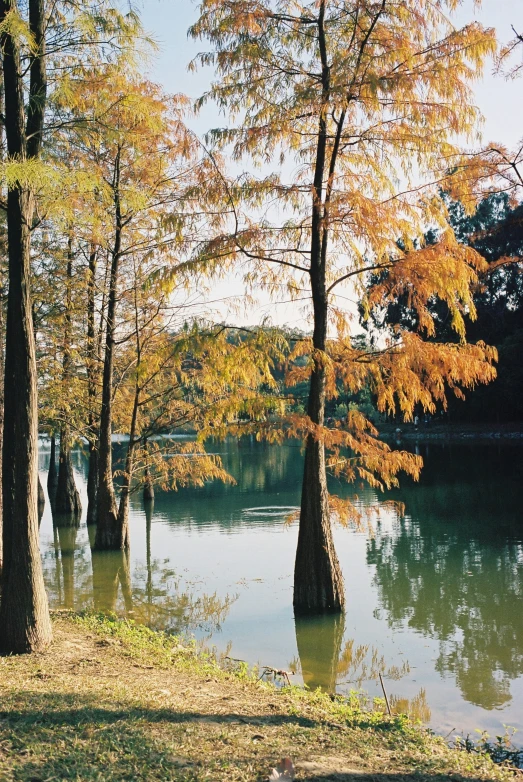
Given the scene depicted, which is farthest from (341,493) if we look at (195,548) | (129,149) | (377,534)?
(129,149)

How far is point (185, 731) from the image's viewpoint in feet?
14.8

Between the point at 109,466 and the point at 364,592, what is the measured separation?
22.6 ft

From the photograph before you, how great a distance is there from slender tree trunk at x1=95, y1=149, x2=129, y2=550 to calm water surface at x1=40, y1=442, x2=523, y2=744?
60cm

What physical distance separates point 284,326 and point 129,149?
726 cm

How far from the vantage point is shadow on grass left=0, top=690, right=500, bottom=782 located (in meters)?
3.74

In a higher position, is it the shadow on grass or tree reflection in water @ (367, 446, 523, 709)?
the shadow on grass

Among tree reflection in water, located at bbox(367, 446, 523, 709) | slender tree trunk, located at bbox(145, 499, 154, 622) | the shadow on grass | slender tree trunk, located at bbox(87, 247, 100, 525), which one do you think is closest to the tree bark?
the shadow on grass

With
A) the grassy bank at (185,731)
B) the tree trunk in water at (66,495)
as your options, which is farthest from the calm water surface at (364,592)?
the grassy bank at (185,731)

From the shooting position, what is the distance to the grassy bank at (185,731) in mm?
3861

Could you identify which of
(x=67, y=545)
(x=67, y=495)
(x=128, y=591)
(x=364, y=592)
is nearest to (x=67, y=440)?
(x=67, y=545)

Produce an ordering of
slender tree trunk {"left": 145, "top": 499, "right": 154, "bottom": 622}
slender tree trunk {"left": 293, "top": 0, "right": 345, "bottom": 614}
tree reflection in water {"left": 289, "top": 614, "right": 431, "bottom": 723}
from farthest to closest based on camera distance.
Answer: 1. slender tree trunk {"left": 145, "top": 499, "right": 154, "bottom": 622}
2. slender tree trunk {"left": 293, "top": 0, "right": 345, "bottom": 614}
3. tree reflection in water {"left": 289, "top": 614, "right": 431, "bottom": 723}

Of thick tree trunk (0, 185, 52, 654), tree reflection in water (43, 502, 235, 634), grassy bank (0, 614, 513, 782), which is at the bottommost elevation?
tree reflection in water (43, 502, 235, 634)

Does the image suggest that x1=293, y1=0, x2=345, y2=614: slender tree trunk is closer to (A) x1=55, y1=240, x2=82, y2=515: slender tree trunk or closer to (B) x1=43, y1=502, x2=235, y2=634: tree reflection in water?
(B) x1=43, y1=502, x2=235, y2=634: tree reflection in water

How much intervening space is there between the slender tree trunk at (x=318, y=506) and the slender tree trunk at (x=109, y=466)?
660 cm
